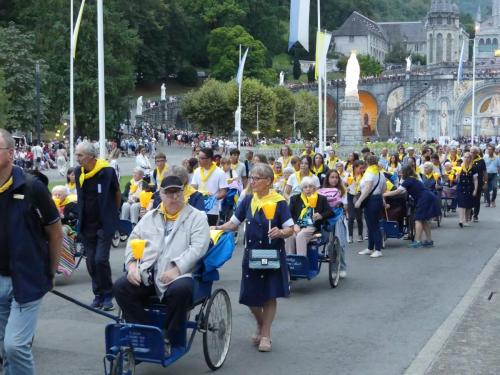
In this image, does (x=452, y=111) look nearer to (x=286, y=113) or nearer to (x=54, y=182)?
(x=286, y=113)

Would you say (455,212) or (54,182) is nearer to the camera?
(455,212)

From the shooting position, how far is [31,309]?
5762 mm

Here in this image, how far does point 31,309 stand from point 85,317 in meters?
4.34

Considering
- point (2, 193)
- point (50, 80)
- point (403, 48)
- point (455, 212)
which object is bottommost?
point (455, 212)

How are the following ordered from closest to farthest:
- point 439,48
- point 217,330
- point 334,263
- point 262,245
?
point 217,330
point 262,245
point 334,263
point 439,48

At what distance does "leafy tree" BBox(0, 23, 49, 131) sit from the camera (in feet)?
165

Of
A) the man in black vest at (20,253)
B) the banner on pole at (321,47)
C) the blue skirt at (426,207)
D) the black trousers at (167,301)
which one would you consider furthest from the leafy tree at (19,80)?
the man in black vest at (20,253)

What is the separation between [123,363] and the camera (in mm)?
6613

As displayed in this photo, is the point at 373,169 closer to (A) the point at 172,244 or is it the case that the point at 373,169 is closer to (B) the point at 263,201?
(B) the point at 263,201

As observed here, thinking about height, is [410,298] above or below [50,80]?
below

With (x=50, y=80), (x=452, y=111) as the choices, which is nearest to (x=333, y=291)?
(x=50, y=80)

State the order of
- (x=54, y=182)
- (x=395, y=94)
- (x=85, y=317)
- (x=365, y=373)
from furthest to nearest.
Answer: (x=395, y=94), (x=54, y=182), (x=85, y=317), (x=365, y=373)

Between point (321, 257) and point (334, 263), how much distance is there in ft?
1.05

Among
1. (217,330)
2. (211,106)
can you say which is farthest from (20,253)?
(211,106)
